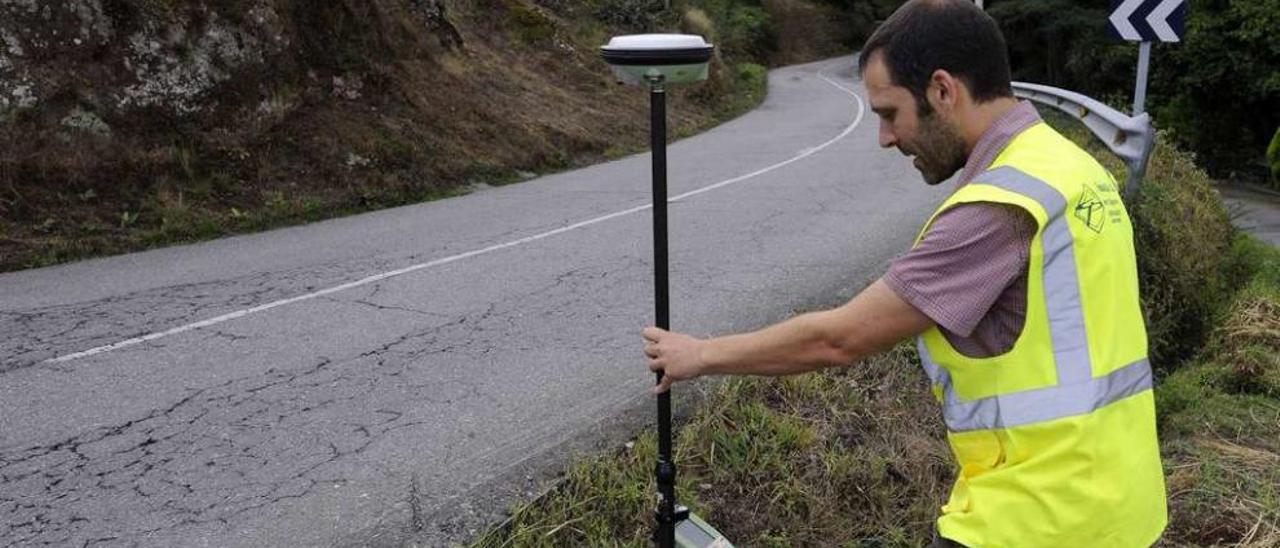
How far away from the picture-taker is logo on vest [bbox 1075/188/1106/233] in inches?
67.6

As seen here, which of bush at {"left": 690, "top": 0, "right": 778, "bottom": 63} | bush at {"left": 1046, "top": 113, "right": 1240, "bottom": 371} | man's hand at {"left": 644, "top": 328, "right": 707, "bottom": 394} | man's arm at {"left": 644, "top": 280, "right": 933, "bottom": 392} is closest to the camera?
man's arm at {"left": 644, "top": 280, "right": 933, "bottom": 392}

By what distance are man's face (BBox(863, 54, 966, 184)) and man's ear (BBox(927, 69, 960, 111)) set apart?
24mm

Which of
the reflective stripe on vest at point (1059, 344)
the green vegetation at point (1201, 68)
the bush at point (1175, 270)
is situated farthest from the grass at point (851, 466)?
the green vegetation at point (1201, 68)

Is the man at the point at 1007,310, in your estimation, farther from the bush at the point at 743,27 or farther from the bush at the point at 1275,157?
the bush at the point at 743,27

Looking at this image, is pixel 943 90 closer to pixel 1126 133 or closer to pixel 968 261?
pixel 968 261

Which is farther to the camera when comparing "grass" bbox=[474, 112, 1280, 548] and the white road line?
the white road line

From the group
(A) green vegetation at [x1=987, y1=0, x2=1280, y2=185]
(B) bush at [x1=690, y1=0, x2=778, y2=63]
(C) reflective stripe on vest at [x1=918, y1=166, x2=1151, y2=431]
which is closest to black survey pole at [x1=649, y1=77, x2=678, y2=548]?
(C) reflective stripe on vest at [x1=918, y1=166, x2=1151, y2=431]

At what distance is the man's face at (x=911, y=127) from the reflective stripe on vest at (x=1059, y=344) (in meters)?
0.13

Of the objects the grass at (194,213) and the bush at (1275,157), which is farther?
the bush at (1275,157)

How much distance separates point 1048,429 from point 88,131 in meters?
9.85

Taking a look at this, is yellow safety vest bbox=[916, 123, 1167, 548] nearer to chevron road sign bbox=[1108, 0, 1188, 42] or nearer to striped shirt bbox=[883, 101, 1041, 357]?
striped shirt bbox=[883, 101, 1041, 357]

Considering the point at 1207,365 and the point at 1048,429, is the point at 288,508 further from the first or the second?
the point at 1207,365

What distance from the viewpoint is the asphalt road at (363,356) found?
370 centimetres

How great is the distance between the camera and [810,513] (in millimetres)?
3713
